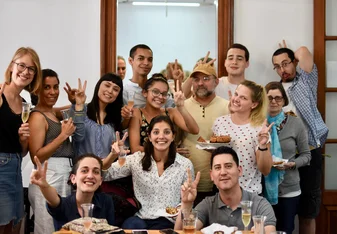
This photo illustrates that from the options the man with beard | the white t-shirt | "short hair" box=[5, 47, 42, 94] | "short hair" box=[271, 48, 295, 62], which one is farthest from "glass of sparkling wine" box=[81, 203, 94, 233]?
"short hair" box=[271, 48, 295, 62]

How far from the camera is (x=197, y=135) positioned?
391 centimetres

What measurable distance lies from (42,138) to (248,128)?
145 centimetres

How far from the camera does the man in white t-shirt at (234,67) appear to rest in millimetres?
4223

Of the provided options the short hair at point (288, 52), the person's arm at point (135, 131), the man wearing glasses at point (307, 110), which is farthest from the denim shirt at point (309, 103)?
the person's arm at point (135, 131)

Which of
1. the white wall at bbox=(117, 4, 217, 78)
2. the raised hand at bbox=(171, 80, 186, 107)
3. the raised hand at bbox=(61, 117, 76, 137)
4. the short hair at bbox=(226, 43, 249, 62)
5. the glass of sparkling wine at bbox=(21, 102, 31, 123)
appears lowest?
the raised hand at bbox=(61, 117, 76, 137)

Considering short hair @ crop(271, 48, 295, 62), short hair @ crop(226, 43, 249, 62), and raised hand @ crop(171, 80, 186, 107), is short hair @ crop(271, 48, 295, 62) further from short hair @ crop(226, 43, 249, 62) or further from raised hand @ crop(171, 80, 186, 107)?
raised hand @ crop(171, 80, 186, 107)

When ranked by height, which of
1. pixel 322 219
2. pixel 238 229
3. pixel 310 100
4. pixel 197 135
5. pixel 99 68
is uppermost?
pixel 99 68

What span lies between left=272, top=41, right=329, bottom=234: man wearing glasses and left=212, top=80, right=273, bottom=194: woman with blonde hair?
0.70m

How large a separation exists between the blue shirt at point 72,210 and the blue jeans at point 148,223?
1.11 ft

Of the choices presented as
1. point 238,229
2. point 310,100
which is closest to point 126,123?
point 238,229

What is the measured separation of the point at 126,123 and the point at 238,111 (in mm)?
848

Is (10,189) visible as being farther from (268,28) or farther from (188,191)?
(268,28)

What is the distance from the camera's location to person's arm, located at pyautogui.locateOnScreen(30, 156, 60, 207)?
2637mm

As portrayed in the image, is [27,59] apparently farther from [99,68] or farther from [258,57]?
[258,57]
